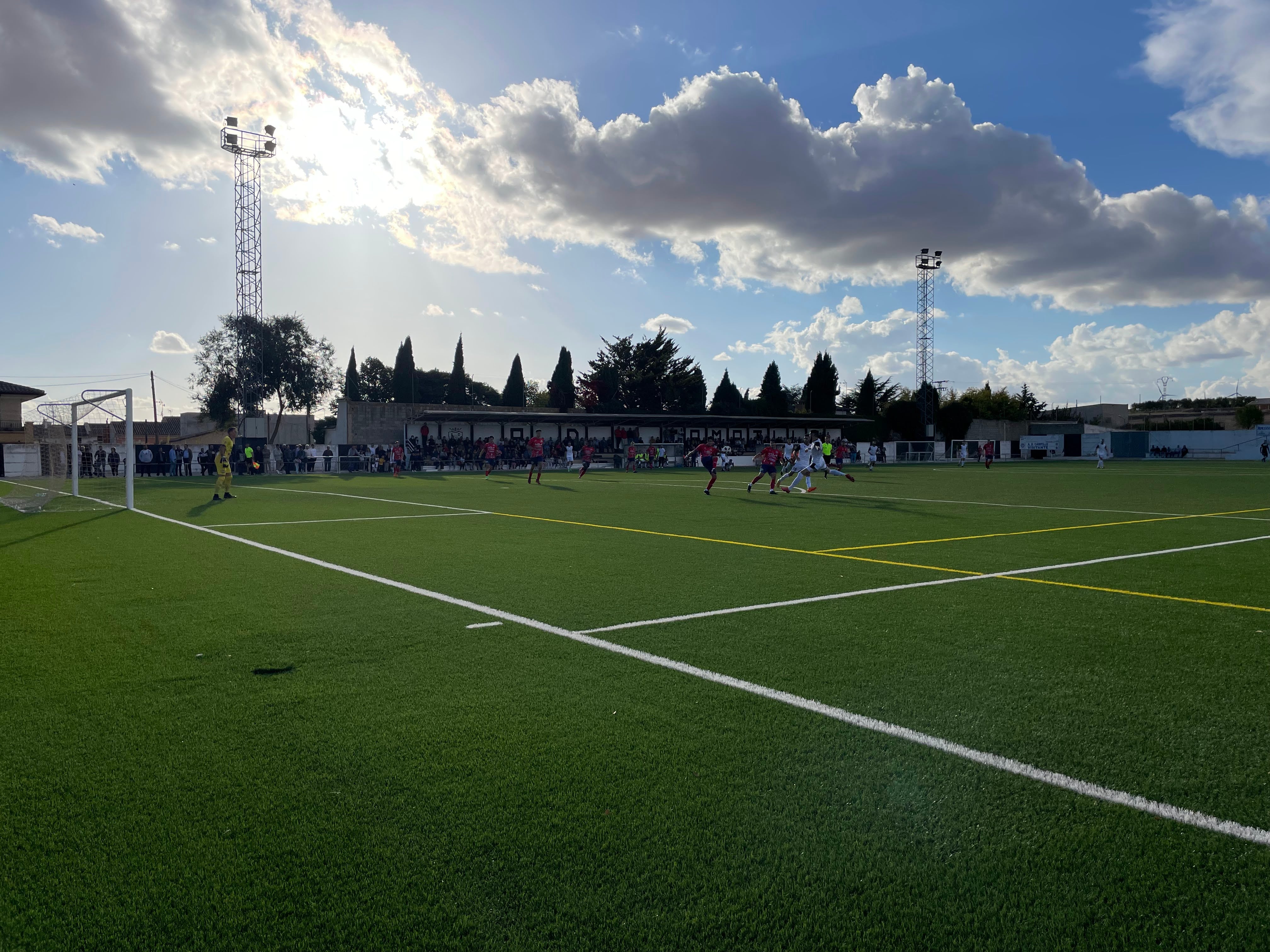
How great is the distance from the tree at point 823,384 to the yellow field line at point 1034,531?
70560mm

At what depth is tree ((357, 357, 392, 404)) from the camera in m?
99.0

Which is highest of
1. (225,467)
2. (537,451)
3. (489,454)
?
(537,451)

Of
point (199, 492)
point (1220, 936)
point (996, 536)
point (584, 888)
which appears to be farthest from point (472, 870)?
point (199, 492)

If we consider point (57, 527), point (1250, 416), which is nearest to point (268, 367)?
point (57, 527)

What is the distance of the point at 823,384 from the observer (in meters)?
88.1

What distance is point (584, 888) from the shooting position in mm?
2742

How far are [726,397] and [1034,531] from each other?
7644 centimetres

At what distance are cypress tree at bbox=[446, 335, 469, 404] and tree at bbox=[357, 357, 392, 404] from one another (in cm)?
1074

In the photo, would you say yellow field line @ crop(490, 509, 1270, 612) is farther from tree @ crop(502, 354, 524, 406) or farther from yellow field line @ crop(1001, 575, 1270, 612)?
tree @ crop(502, 354, 524, 406)

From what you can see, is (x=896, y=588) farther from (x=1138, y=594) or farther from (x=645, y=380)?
(x=645, y=380)

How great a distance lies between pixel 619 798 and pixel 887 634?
11.4 ft

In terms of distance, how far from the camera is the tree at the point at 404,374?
3447 inches

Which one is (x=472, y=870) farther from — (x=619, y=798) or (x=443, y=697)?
(x=443, y=697)

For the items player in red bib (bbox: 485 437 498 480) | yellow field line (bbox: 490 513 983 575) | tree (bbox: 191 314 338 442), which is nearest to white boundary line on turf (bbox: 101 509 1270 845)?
yellow field line (bbox: 490 513 983 575)
